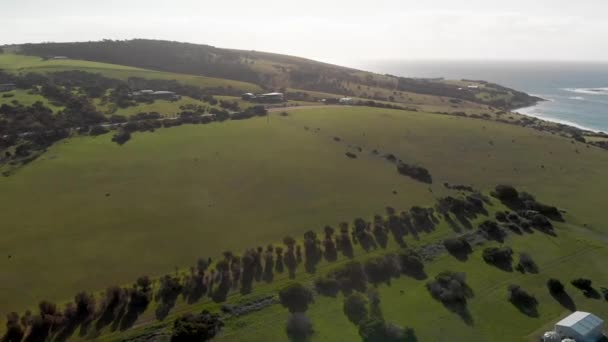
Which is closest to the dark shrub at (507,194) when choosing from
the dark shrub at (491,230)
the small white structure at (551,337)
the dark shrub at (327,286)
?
the dark shrub at (491,230)

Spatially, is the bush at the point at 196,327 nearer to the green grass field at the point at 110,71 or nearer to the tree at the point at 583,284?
the tree at the point at 583,284

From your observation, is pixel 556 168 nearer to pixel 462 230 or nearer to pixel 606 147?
pixel 606 147

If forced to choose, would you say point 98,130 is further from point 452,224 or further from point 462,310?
point 462,310

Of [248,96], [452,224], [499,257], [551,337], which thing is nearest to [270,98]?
[248,96]

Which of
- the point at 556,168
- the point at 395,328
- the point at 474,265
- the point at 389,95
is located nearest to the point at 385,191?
the point at 474,265

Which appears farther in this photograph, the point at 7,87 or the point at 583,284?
the point at 7,87

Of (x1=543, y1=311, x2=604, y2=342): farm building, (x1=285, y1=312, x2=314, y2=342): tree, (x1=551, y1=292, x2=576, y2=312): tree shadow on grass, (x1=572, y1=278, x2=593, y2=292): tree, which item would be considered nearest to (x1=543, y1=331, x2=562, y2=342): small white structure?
(x1=543, y1=311, x2=604, y2=342): farm building

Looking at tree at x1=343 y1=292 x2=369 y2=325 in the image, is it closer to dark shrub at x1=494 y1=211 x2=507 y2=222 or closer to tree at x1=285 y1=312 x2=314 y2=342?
tree at x1=285 y1=312 x2=314 y2=342
